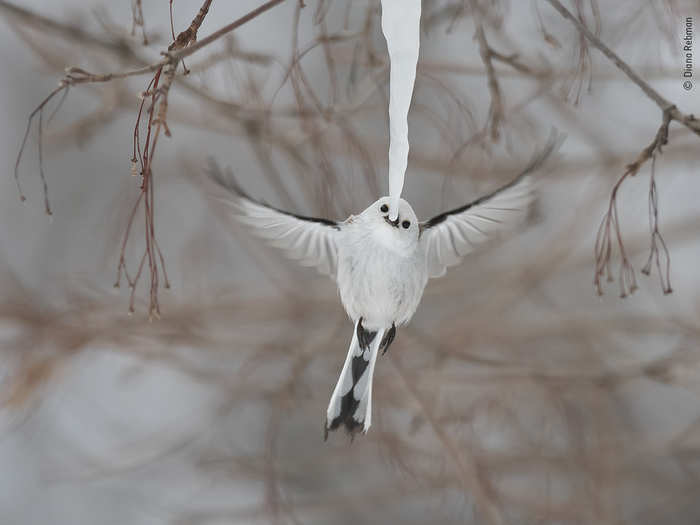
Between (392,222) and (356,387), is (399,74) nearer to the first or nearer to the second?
(392,222)

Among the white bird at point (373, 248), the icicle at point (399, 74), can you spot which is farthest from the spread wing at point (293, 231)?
the icicle at point (399, 74)

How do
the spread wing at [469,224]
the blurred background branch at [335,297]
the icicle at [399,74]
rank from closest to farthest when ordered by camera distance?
the icicle at [399,74] < the spread wing at [469,224] < the blurred background branch at [335,297]

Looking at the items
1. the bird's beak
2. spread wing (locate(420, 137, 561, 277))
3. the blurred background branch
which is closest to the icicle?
the bird's beak

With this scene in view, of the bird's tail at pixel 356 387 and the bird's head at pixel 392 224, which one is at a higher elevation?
the bird's head at pixel 392 224

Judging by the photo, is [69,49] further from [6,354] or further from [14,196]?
[14,196]

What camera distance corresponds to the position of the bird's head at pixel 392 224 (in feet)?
1.51

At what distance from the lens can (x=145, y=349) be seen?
1240 millimetres

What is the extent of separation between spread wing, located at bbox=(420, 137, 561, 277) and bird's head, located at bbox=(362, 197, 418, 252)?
0.06 meters

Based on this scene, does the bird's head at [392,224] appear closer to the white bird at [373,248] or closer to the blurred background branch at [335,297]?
the white bird at [373,248]

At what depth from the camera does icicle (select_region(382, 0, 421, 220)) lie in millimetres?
421

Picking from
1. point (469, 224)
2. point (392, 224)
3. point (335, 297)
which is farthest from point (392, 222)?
point (335, 297)

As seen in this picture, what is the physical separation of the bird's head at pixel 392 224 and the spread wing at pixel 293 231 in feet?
0.21

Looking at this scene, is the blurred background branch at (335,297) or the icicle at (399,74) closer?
the icicle at (399,74)

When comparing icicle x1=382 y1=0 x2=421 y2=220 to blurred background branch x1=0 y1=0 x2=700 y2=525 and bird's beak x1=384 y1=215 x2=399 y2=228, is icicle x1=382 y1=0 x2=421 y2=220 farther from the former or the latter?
blurred background branch x1=0 y1=0 x2=700 y2=525
